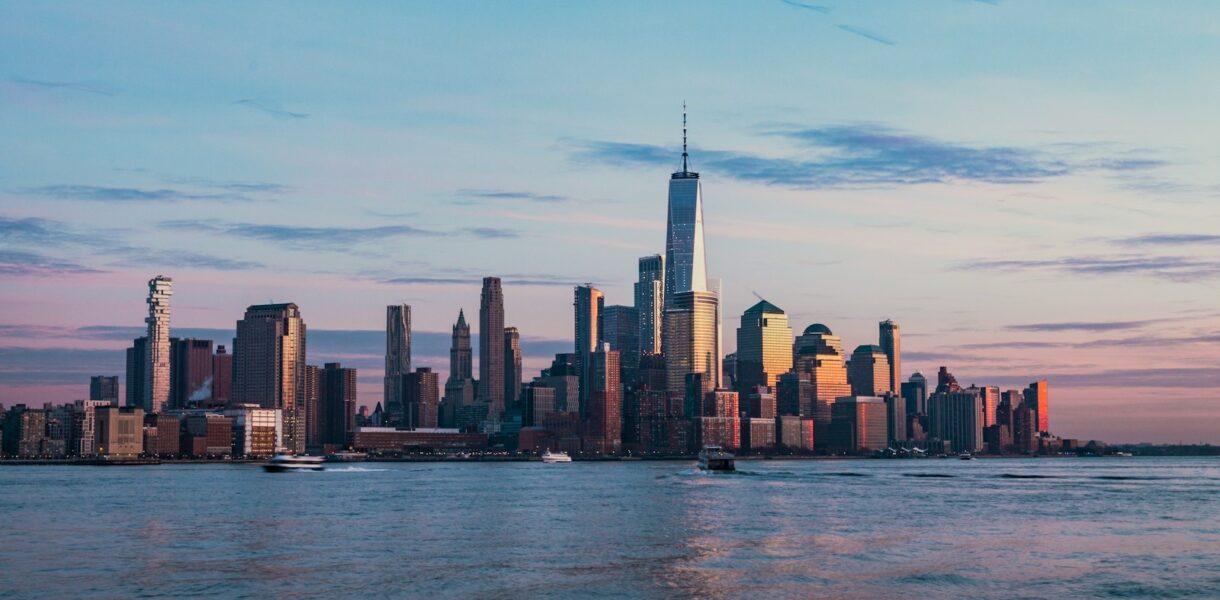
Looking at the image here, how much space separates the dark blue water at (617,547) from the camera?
66062mm

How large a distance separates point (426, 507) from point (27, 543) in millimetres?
46484

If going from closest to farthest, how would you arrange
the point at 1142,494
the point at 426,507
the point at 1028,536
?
1. the point at 1028,536
2. the point at 426,507
3. the point at 1142,494

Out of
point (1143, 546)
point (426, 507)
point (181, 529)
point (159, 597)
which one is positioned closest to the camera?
point (159, 597)

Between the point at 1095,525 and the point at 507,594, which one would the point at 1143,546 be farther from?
the point at 507,594

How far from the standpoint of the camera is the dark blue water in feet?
217

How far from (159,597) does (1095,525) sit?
70909mm

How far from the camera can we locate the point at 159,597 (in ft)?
205

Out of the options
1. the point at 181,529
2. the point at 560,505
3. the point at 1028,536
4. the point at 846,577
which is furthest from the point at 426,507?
the point at 846,577

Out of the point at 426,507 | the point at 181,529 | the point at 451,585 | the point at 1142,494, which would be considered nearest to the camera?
the point at 451,585

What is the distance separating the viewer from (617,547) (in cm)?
8694

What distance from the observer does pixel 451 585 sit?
6656 centimetres

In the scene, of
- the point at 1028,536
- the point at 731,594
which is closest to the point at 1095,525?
the point at 1028,536

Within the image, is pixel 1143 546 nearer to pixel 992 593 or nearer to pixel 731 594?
pixel 992 593

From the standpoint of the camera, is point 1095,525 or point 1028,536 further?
point 1095,525
